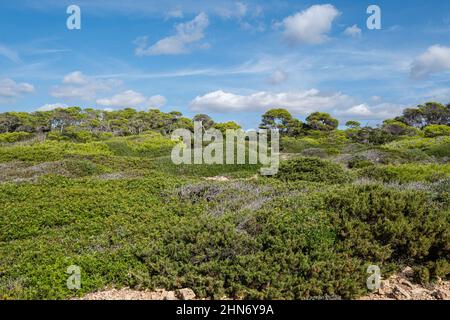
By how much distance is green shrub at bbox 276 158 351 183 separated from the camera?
44.4 feet

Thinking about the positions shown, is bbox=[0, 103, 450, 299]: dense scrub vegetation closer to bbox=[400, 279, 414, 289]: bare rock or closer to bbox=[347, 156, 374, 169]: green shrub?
bbox=[400, 279, 414, 289]: bare rock

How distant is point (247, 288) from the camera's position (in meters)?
5.24

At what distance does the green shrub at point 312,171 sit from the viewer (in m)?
13.5

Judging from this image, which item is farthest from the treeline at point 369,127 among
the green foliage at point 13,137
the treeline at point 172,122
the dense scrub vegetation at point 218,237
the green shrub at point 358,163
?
the dense scrub vegetation at point 218,237

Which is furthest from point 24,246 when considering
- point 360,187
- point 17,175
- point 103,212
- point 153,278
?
point 17,175

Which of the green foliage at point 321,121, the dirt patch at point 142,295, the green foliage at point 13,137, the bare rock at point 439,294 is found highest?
the green foliage at point 321,121

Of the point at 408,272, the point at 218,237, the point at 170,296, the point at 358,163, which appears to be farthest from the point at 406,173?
the point at 170,296

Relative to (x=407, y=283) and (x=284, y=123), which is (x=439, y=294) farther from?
(x=284, y=123)

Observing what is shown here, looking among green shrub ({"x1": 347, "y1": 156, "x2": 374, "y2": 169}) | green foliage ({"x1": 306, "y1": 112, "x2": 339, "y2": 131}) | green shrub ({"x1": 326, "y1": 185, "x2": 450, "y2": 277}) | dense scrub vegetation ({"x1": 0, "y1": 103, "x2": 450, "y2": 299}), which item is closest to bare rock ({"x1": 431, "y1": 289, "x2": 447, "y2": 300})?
dense scrub vegetation ({"x1": 0, "y1": 103, "x2": 450, "y2": 299})

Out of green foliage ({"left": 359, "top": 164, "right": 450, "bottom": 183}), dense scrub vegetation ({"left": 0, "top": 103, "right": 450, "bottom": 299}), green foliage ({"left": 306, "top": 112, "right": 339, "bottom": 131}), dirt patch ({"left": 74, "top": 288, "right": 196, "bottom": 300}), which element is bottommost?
dirt patch ({"left": 74, "top": 288, "right": 196, "bottom": 300})

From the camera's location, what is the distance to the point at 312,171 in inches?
555

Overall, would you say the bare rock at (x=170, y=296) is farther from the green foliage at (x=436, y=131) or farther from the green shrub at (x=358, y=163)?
the green foliage at (x=436, y=131)
